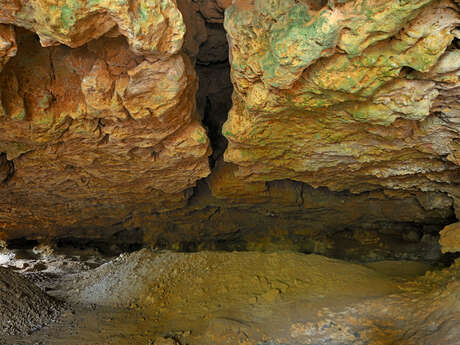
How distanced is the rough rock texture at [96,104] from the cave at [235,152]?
2 centimetres

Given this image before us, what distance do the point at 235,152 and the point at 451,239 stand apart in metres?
3.01

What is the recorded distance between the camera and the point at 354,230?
754 cm

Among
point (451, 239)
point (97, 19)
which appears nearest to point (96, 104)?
point (97, 19)

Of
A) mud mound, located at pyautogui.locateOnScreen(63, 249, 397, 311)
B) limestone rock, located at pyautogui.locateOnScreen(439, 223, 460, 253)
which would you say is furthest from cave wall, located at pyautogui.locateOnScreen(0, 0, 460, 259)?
mud mound, located at pyautogui.locateOnScreen(63, 249, 397, 311)

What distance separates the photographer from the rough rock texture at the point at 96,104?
9.13ft

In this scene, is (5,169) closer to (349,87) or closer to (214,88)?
(214,88)

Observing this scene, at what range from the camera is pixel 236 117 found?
4.21m

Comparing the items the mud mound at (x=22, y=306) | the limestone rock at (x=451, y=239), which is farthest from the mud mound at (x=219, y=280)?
the limestone rock at (x=451, y=239)

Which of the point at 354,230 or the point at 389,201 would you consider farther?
the point at 354,230

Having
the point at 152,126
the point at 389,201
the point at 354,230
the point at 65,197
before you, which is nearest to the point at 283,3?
the point at 152,126

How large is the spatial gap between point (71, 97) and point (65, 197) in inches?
112

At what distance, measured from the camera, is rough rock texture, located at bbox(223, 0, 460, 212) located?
8.45 ft

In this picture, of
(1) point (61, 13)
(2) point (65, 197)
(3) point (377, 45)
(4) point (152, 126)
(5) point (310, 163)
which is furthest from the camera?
(2) point (65, 197)

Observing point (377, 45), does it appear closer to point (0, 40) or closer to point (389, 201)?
point (0, 40)
